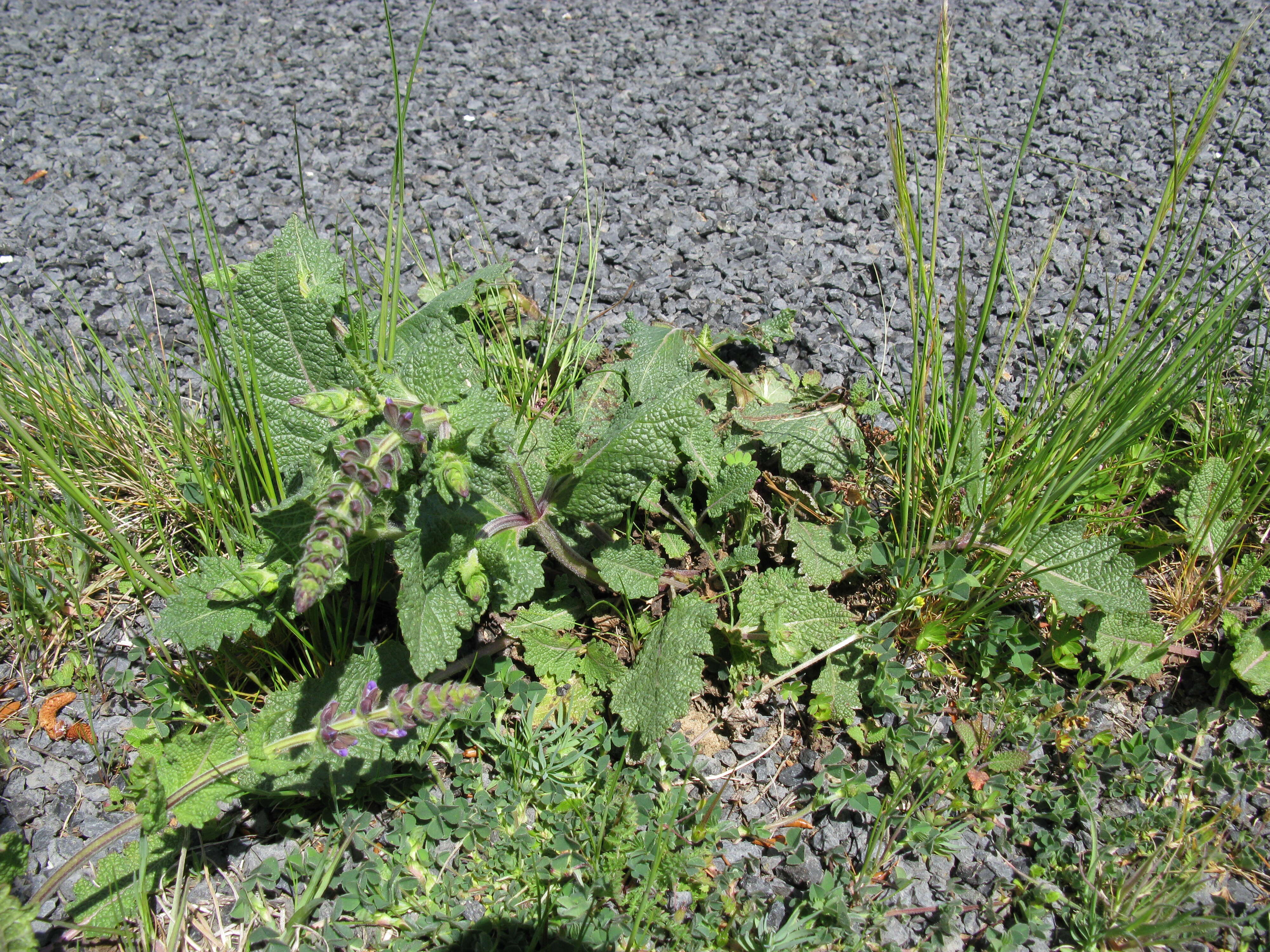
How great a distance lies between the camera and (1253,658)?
1.76 metres

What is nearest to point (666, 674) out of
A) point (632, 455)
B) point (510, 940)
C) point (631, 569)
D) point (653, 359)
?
point (631, 569)

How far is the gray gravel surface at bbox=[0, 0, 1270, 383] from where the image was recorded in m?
2.66

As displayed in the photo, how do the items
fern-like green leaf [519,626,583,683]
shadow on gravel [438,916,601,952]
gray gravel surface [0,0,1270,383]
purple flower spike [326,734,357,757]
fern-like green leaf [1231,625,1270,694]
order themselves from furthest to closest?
→ gray gravel surface [0,0,1270,383]
fern-like green leaf [519,626,583,683]
fern-like green leaf [1231,625,1270,694]
shadow on gravel [438,916,601,952]
purple flower spike [326,734,357,757]

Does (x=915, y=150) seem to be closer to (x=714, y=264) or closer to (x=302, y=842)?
(x=714, y=264)

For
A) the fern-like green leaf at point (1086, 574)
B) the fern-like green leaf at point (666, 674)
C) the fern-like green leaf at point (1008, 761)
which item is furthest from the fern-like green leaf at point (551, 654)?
the fern-like green leaf at point (1086, 574)

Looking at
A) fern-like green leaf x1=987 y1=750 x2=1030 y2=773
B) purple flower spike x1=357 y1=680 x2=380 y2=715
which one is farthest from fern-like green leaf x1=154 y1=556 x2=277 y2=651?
fern-like green leaf x1=987 y1=750 x2=1030 y2=773

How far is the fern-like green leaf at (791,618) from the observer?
70.1 inches

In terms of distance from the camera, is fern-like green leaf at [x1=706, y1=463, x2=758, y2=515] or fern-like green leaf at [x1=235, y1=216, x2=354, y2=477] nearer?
fern-like green leaf at [x1=235, y1=216, x2=354, y2=477]

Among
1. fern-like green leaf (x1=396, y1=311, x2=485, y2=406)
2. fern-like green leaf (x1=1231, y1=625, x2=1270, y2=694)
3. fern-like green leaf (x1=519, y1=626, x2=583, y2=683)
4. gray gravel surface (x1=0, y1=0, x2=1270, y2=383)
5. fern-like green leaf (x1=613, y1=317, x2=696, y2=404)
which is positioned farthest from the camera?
gray gravel surface (x1=0, y1=0, x2=1270, y2=383)

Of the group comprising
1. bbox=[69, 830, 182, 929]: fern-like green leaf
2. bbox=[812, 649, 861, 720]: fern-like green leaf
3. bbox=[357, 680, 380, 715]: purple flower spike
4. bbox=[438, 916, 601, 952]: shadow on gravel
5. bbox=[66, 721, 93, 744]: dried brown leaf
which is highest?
bbox=[357, 680, 380, 715]: purple flower spike

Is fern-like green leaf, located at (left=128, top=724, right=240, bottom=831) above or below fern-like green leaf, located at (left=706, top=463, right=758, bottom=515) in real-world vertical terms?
below

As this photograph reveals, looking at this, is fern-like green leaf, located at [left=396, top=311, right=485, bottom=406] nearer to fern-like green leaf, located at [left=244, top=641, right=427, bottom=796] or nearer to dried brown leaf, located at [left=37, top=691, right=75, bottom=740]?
fern-like green leaf, located at [left=244, top=641, right=427, bottom=796]

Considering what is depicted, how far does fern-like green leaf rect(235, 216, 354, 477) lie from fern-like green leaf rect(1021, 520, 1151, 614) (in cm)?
154

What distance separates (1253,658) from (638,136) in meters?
2.57
